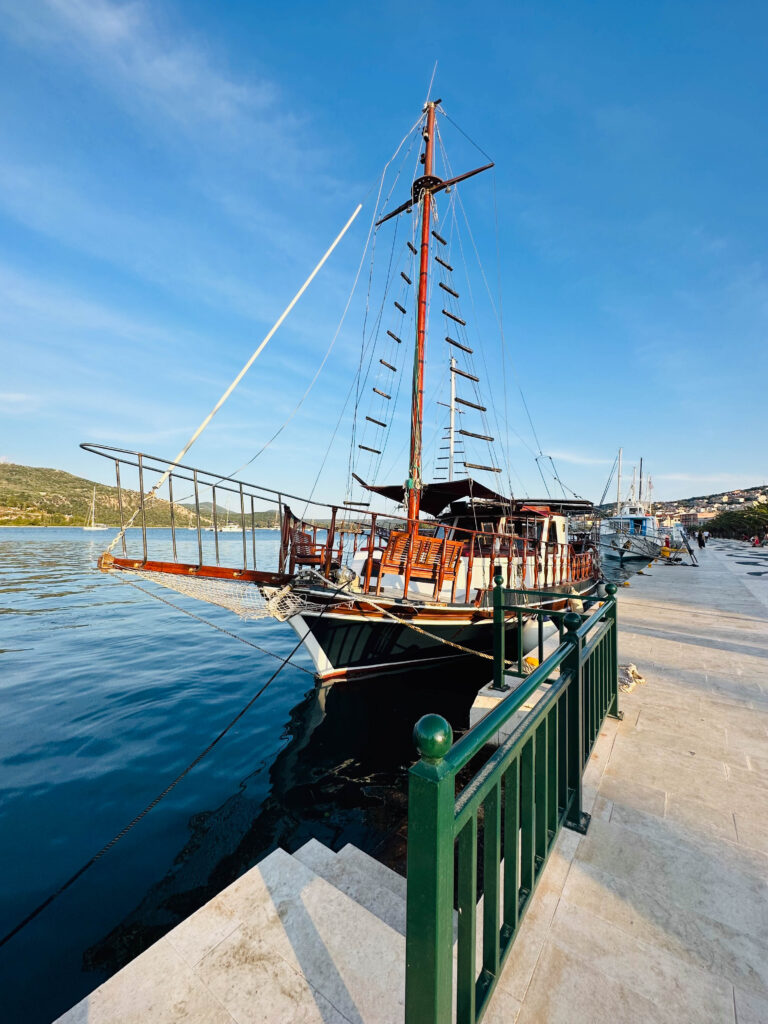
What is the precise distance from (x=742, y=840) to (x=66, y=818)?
20.9 ft

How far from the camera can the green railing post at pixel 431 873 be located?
1120 mm

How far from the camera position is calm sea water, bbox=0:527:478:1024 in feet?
11.3

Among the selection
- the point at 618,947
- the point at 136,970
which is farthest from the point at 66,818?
the point at 618,947

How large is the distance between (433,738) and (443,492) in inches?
437

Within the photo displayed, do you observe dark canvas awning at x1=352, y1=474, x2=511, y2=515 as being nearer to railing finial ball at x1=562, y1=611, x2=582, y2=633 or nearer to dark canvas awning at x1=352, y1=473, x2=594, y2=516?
dark canvas awning at x1=352, y1=473, x2=594, y2=516

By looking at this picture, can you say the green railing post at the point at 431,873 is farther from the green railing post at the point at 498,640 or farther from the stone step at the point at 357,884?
the green railing post at the point at 498,640

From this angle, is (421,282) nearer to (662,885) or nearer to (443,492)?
(443,492)

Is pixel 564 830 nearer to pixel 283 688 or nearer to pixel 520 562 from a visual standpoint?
pixel 283 688

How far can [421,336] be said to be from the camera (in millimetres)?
11148

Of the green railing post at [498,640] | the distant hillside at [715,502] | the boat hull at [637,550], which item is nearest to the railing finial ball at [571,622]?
the green railing post at [498,640]

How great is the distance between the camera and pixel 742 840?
2.63 m

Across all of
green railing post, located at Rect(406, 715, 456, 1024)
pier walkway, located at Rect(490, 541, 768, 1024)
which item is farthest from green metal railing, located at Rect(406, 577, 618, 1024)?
pier walkway, located at Rect(490, 541, 768, 1024)

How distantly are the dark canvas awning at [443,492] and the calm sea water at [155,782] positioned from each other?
4.68 metres

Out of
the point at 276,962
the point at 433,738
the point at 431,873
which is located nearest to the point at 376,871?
the point at 276,962
